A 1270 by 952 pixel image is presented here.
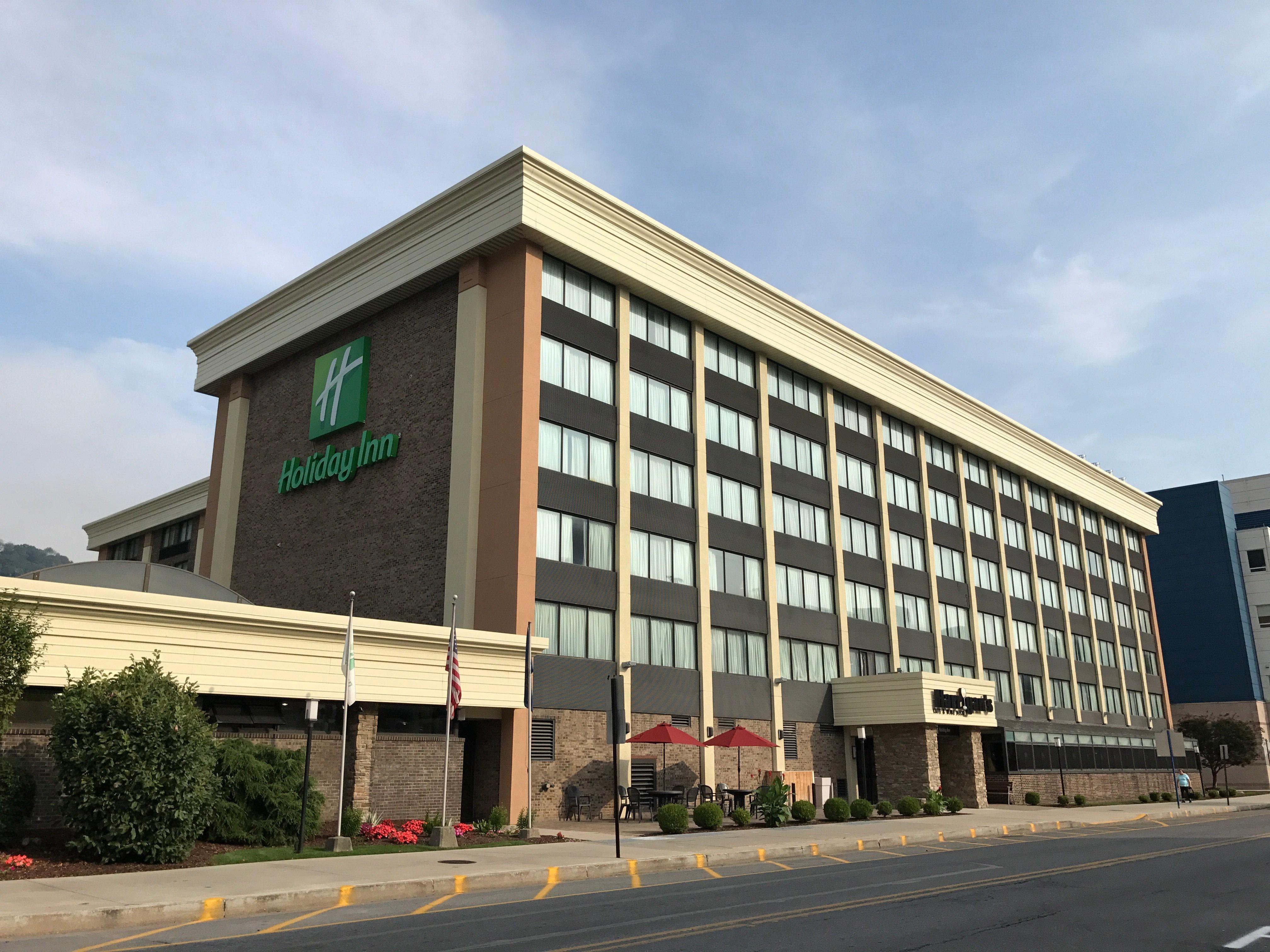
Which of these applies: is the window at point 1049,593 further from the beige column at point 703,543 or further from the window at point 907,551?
the beige column at point 703,543

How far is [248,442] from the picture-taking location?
159ft

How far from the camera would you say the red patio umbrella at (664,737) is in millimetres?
34500

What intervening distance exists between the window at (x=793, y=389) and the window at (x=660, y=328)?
5.92 m

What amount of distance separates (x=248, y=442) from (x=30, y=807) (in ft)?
100.0

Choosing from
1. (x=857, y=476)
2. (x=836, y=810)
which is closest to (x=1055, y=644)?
(x=857, y=476)

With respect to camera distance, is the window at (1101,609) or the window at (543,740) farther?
the window at (1101,609)

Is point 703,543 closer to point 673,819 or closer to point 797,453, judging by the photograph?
point 797,453

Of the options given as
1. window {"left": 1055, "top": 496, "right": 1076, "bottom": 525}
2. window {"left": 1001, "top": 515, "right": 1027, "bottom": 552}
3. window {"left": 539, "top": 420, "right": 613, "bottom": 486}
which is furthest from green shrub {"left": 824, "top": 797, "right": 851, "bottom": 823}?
window {"left": 1055, "top": 496, "right": 1076, "bottom": 525}

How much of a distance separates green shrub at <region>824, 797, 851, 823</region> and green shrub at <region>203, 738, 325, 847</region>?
18575 mm

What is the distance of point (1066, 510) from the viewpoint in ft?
246

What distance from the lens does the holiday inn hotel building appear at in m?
35.2

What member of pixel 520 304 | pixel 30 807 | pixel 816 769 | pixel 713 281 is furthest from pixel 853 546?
pixel 30 807

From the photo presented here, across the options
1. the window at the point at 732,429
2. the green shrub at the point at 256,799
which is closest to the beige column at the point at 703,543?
the window at the point at 732,429

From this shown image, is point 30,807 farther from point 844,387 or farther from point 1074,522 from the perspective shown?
point 1074,522
